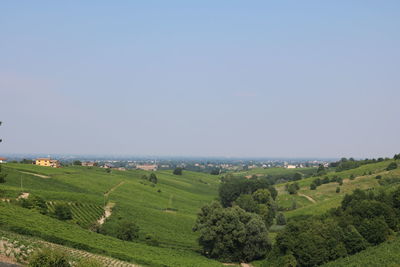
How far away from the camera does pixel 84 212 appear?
244ft

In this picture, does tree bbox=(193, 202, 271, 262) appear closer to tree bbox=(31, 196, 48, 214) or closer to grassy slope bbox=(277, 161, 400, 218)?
tree bbox=(31, 196, 48, 214)

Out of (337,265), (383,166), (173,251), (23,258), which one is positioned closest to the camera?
(23,258)

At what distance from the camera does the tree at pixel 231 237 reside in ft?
201

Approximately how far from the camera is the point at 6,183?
85375 millimetres

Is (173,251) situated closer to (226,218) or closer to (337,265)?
(226,218)

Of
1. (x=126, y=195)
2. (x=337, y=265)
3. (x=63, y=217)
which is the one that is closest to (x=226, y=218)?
(x=337, y=265)

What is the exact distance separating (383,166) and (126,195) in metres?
93.3

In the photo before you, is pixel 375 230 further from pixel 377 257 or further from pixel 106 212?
pixel 106 212

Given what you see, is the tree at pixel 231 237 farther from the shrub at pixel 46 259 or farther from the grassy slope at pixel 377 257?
the shrub at pixel 46 259

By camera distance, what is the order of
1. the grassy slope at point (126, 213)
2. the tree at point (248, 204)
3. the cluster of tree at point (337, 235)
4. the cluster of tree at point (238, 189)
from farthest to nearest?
1. the cluster of tree at point (238, 189)
2. the tree at point (248, 204)
3. the cluster of tree at point (337, 235)
4. the grassy slope at point (126, 213)

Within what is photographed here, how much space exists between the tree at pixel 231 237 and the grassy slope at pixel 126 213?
3.63m

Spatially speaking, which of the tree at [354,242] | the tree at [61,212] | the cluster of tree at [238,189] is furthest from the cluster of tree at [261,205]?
the tree at [61,212]

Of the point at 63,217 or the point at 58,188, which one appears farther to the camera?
the point at 58,188

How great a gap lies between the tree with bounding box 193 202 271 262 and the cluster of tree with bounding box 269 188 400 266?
3.80m
